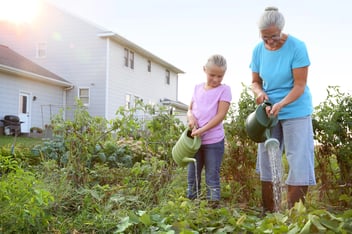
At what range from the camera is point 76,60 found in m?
19.2

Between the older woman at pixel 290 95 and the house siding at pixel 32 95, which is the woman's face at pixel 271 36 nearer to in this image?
the older woman at pixel 290 95

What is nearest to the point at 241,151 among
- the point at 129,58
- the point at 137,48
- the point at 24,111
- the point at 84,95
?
the point at 24,111

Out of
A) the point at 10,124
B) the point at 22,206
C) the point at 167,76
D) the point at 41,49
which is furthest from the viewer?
the point at 167,76

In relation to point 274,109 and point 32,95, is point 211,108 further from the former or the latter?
point 32,95

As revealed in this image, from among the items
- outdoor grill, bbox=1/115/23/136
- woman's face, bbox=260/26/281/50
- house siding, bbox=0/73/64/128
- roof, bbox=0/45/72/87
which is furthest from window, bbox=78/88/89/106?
woman's face, bbox=260/26/281/50

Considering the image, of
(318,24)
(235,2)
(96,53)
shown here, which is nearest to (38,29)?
(96,53)

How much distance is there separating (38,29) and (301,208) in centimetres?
1961

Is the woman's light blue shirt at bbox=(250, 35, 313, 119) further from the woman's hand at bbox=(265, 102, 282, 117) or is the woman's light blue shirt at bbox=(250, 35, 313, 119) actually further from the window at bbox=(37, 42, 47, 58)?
the window at bbox=(37, 42, 47, 58)

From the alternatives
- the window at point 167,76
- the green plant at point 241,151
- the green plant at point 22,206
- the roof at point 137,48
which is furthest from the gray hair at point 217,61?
the window at point 167,76

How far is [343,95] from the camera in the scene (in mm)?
3441

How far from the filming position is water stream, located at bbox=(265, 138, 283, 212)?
2.69 m

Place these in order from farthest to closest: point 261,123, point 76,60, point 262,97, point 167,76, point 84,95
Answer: point 167,76 → point 76,60 → point 84,95 → point 262,97 → point 261,123

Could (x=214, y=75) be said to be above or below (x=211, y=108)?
above

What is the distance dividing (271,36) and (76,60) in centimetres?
1729
